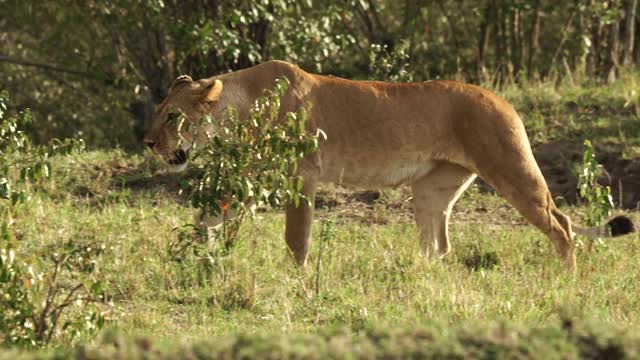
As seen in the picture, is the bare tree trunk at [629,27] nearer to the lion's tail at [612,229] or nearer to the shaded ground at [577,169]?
the shaded ground at [577,169]

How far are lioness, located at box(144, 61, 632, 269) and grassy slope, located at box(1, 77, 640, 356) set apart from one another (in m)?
0.23

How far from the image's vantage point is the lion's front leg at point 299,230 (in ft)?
22.9

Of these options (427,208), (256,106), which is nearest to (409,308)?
(256,106)

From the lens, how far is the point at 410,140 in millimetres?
7336

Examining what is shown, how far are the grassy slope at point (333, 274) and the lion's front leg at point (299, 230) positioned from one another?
71 mm

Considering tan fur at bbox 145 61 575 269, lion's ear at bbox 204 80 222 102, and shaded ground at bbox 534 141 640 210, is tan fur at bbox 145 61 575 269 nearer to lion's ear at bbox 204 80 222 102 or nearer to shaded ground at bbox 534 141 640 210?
lion's ear at bbox 204 80 222 102

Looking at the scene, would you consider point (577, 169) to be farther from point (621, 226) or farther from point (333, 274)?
point (333, 274)

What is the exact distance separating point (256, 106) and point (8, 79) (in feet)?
31.4

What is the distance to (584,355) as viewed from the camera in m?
4.11

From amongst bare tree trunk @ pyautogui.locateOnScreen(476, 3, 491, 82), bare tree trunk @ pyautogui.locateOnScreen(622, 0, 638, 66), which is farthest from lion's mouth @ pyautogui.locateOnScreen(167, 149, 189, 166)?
bare tree trunk @ pyautogui.locateOnScreen(622, 0, 638, 66)

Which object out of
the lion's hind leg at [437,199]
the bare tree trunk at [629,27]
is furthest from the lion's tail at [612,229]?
the bare tree trunk at [629,27]

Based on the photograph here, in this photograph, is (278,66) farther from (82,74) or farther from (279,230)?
(82,74)

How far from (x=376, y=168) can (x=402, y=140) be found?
212 mm

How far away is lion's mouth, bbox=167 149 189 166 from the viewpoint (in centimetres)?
720
